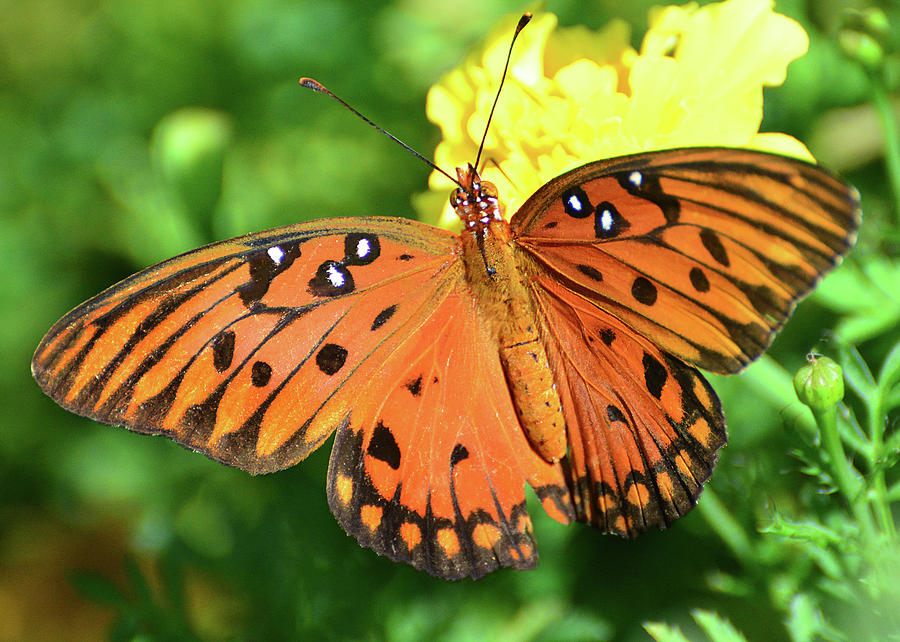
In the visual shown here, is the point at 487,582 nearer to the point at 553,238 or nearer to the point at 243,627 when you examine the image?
the point at 243,627

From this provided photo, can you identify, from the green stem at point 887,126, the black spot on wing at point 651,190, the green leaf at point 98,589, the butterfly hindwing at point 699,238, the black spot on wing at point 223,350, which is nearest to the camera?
the butterfly hindwing at point 699,238

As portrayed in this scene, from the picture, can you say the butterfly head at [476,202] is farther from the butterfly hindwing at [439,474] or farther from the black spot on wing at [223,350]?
the black spot on wing at [223,350]

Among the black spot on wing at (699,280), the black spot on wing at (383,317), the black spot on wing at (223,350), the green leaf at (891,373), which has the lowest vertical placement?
→ the green leaf at (891,373)

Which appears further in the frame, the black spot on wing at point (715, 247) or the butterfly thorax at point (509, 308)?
the butterfly thorax at point (509, 308)

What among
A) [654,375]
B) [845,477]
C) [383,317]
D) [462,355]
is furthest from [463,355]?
[845,477]

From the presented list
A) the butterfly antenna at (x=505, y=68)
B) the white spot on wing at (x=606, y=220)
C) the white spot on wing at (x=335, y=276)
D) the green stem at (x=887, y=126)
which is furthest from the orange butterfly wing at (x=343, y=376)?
the green stem at (x=887, y=126)

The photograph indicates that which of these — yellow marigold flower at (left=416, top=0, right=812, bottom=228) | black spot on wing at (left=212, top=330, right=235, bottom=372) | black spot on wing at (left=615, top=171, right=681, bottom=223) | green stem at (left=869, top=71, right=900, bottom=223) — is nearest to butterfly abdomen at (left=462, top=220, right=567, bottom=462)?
yellow marigold flower at (left=416, top=0, right=812, bottom=228)
